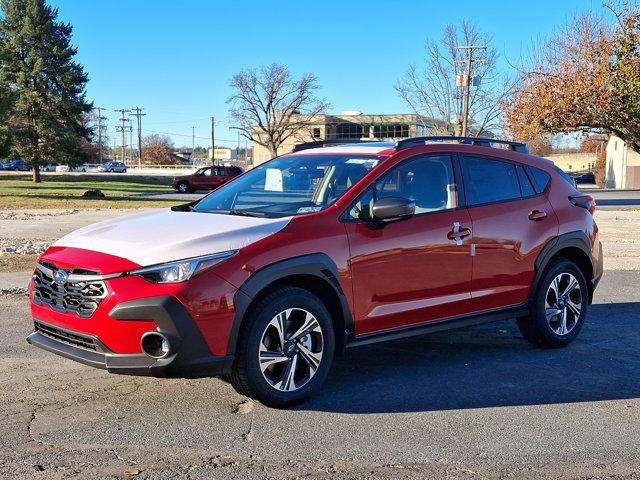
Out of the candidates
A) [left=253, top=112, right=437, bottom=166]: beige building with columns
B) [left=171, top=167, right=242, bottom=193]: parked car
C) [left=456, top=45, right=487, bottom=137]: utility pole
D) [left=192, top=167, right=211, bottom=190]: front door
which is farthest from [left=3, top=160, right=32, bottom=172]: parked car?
[left=456, top=45, right=487, bottom=137]: utility pole

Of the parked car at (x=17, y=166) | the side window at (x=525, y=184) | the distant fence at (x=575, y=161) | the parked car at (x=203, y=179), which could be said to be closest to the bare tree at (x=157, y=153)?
the parked car at (x=17, y=166)

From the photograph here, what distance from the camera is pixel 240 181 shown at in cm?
596

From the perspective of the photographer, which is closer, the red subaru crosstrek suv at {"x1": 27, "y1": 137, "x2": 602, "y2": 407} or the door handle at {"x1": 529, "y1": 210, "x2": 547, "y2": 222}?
the red subaru crosstrek suv at {"x1": 27, "y1": 137, "x2": 602, "y2": 407}

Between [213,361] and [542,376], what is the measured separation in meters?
2.78

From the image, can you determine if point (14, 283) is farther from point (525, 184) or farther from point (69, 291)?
point (525, 184)

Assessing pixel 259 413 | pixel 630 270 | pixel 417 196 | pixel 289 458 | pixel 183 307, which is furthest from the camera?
pixel 630 270

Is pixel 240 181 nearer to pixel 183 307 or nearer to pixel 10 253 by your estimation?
pixel 183 307

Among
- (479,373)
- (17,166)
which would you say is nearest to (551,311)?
(479,373)

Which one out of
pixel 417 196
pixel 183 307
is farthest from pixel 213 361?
pixel 417 196

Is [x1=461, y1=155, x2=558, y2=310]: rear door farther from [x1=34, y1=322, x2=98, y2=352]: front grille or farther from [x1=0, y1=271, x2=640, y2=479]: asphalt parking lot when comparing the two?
[x1=34, y1=322, x2=98, y2=352]: front grille

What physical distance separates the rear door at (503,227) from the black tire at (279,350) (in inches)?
60.1

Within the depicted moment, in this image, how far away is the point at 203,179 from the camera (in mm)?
44406

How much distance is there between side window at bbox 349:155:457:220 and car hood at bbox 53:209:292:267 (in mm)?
812

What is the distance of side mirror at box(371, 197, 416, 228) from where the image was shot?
15.9 ft
